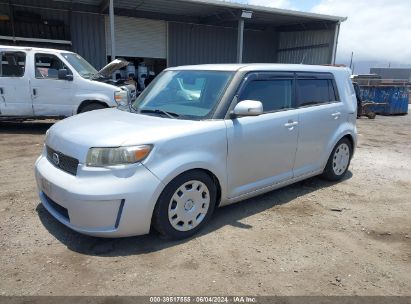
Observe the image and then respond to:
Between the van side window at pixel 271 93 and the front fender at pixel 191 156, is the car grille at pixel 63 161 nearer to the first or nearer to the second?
the front fender at pixel 191 156

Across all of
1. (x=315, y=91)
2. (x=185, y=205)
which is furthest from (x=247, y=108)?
(x=315, y=91)

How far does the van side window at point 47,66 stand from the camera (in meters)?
8.47

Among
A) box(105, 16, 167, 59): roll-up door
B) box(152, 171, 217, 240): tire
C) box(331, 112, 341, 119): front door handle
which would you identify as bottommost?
box(152, 171, 217, 240): tire

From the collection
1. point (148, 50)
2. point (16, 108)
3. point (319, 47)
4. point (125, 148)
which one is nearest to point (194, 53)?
point (148, 50)

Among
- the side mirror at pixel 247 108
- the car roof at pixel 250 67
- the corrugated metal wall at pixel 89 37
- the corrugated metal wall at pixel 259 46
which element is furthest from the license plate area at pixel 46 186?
the corrugated metal wall at pixel 259 46

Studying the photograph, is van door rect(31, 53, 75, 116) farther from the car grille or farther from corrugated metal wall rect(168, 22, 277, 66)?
corrugated metal wall rect(168, 22, 277, 66)

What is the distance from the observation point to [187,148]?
10.8 feet

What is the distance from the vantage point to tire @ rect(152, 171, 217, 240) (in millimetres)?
3207

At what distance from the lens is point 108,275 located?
2842 millimetres

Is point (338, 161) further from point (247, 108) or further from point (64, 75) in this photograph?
point (64, 75)

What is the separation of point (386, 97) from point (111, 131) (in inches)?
619

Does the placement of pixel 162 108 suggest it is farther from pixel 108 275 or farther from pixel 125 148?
pixel 108 275

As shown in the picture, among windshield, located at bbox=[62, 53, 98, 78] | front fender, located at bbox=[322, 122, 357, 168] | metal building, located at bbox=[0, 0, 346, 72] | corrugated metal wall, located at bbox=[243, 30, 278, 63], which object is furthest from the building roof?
front fender, located at bbox=[322, 122, 357, 168]

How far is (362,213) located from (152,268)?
274 cm
